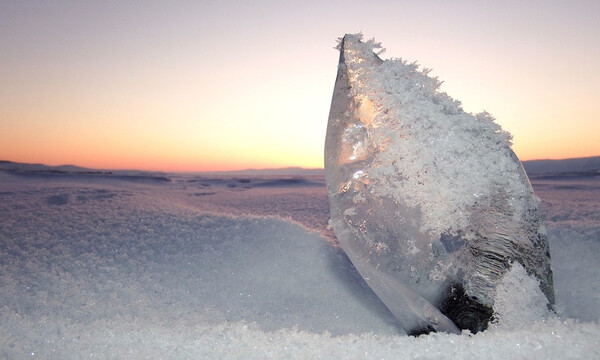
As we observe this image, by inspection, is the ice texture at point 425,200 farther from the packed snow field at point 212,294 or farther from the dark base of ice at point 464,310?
the packed snow field at point 212,294

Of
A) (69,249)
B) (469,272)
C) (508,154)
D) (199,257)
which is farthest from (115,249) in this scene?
(508,154)

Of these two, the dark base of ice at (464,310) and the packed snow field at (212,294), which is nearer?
the packed snow field at (212,294)

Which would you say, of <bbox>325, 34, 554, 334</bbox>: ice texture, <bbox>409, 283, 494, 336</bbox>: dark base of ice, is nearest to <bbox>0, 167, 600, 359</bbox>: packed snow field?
<bbox>409, 283, 494, 336</bbox>: dark base of ice

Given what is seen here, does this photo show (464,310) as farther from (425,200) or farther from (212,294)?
(212,294)

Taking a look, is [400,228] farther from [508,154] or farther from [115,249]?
[115,249]

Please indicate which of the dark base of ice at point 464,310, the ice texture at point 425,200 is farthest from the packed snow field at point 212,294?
the ice texture at point 425,200
